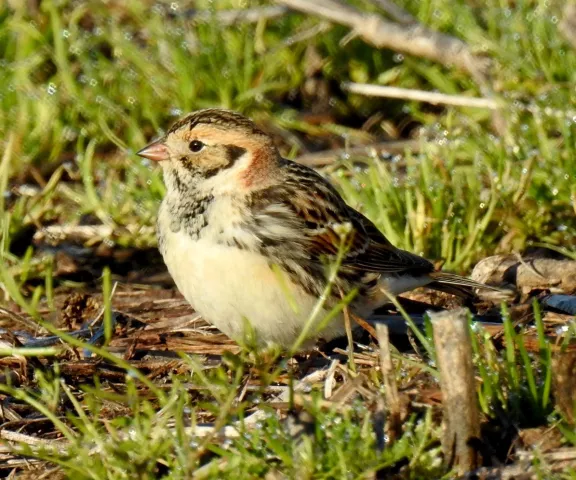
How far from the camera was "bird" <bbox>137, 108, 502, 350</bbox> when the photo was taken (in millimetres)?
4809

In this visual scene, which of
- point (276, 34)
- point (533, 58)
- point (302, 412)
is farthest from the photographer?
point (276, 34)

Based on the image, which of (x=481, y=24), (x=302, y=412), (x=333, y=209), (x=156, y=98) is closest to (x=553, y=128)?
(x=481, y=24)

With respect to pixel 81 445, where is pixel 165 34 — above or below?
above

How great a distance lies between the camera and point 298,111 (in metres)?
8.45

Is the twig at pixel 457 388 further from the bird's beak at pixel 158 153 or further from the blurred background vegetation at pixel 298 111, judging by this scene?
the blurred background vegetation at pixel 298 111

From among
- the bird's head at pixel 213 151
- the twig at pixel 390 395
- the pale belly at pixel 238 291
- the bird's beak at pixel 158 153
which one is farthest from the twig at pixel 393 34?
the twig at pixel 390 395

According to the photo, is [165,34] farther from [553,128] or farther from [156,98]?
[553,128]

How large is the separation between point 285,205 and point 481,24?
3486 millimetres

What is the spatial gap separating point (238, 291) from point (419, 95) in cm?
324

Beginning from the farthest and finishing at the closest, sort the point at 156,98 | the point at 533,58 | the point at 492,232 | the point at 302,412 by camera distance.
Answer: the point at 156,98
the point at 533,58
the point at 492,232
the point at 302,412

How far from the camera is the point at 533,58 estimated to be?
7488 mm

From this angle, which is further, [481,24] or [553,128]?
[481,24]

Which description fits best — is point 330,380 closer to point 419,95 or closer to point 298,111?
point 419,95

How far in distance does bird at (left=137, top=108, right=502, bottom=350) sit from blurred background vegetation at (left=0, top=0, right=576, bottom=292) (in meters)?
0.67
